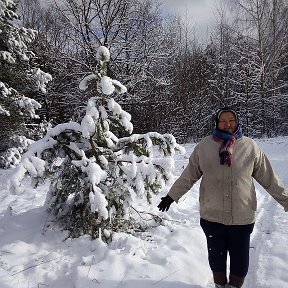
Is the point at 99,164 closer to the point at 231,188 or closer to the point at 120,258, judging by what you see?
the point at 120,258

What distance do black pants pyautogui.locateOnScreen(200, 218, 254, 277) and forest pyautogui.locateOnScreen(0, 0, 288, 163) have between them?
8092 millimetres

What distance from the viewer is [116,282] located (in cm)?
397

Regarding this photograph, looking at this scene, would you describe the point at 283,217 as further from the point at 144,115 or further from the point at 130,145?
the point at 144,115

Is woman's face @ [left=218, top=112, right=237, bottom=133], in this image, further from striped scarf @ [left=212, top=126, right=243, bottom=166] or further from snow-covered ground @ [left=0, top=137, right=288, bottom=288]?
snow-covered ground @ [left=0, top=137, right=288, bottom=288]

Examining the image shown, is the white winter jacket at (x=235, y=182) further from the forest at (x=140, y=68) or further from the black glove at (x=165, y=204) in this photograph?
the forest at (x=140, y=68)

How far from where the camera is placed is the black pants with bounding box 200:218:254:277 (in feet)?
12.0

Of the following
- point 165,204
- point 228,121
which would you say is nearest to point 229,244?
point 165,204

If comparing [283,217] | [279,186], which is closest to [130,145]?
[279,186]

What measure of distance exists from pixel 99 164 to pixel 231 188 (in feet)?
6.39

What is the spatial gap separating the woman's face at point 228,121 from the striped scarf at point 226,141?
0.05 meters

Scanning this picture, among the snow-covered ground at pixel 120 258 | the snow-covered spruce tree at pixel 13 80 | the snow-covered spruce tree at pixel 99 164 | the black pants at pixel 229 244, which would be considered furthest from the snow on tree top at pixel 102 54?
the snow-covered spruce tree at pixel 13 80

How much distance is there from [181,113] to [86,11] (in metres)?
8.90

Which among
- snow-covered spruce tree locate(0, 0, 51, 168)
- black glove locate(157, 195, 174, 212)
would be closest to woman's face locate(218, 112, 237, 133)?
black glove locate(157, 195, 174, 212)

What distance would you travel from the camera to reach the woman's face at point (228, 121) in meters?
3.66
